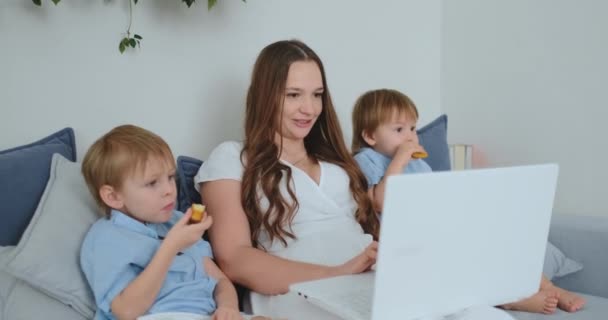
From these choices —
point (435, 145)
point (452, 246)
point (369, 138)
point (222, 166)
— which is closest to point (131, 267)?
point (222, 166)

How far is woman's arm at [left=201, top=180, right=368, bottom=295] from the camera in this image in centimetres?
143

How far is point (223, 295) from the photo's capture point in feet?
4.39

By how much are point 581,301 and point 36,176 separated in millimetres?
1384

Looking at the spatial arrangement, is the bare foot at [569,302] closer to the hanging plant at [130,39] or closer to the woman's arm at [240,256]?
the woman's arm at [240,256]

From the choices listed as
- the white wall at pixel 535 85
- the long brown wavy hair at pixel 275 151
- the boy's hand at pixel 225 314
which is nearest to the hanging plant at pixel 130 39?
the long brown wavy hair at pixel 275 151

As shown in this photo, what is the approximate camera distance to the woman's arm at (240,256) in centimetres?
143

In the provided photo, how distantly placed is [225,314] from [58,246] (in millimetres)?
373

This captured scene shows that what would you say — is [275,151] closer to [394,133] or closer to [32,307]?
[394,133]

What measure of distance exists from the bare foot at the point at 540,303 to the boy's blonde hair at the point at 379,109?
25.8 inches

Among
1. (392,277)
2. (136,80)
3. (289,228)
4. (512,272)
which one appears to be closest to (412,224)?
(392,277)

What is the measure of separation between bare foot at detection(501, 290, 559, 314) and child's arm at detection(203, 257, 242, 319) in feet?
2.38

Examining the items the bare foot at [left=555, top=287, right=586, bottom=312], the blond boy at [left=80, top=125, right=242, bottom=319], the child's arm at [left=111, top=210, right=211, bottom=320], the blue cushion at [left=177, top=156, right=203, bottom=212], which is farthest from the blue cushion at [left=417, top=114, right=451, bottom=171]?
the child's arm at [left=111, top=210, right=211, bottom=320]

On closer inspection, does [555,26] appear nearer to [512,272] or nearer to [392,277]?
[512,272]

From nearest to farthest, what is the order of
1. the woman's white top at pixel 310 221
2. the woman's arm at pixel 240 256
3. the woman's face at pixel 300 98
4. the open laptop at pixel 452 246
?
the open laptop at pixel 452 246 < the woman's arm at pixel 240 256 < the woman's white top at pixel 310 221 < the woman's face at pixel 300 98
